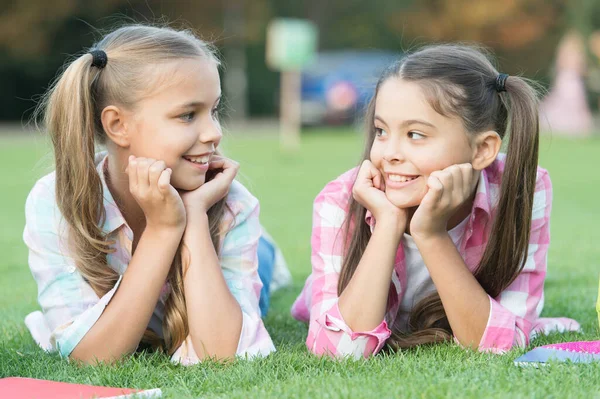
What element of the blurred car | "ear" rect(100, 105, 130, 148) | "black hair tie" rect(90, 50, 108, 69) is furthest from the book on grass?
the blurred car

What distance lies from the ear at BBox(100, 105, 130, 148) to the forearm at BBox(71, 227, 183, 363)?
48 cm

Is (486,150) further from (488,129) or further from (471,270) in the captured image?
(471,270)

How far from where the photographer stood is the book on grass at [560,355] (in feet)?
9.98

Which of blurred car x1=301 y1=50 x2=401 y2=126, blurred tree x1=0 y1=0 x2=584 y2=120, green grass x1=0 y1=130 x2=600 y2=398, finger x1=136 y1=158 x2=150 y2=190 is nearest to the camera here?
green grass x1=0 y1=130 x2=600 y2=398

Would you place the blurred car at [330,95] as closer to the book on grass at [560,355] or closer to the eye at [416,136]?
the eye at [416,136]

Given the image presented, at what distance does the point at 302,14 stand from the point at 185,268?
3601 centimetres

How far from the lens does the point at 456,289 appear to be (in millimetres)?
3295

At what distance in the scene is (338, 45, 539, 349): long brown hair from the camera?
3420 millimetres

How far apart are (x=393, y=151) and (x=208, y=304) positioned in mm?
868

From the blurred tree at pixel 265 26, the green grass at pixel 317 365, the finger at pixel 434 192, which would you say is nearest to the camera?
the green grass at pixel 317 365

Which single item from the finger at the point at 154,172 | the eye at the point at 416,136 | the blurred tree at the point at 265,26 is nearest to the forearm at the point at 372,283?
the eye at the point at 416,136

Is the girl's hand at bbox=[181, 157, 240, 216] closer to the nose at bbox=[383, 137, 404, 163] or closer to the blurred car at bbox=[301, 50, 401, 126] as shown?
the nose at bbox=[383, 137, 404, 163]

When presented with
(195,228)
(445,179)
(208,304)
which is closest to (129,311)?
(208,304)

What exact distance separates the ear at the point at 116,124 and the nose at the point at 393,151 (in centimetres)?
99
